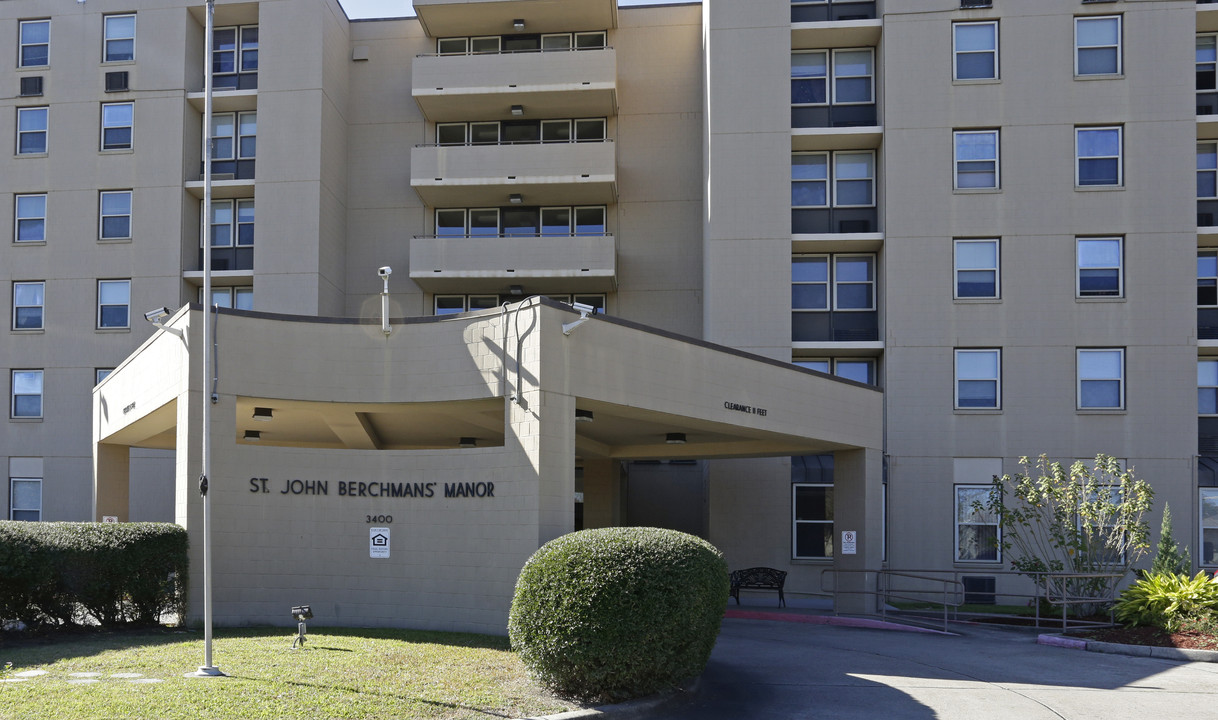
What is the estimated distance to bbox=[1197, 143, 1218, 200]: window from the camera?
3008cm

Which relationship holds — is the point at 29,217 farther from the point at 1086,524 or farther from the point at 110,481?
the point at 1086,524

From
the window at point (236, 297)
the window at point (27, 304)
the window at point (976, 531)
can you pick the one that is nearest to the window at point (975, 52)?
the window at point (976, 531)

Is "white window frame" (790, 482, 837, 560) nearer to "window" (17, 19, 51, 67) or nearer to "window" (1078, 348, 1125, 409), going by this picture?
"window" (1078, 348, 1125, 409)

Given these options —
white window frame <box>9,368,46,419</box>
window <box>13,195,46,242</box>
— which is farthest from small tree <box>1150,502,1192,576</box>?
window <box>13,195,46,242</box>

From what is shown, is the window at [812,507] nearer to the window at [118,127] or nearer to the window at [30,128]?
the window at [118,127]

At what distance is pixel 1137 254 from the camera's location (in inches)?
1128

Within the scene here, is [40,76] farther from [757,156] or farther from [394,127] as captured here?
[757,156]

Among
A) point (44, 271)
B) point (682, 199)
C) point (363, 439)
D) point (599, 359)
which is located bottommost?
point (363, 439)

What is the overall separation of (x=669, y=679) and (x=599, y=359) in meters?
5.99

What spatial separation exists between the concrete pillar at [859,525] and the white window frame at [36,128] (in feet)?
83.2

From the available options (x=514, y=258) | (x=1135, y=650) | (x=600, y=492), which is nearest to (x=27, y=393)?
(x=514, y=258)

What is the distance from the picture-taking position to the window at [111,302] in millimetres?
32219

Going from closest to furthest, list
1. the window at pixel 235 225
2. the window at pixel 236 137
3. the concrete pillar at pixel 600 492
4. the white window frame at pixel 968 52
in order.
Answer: the concrete pillar at pixel 600 492 → the white window frame at pixel 968 52 → the window at pixel 235 225 → the window at pixel 236 137

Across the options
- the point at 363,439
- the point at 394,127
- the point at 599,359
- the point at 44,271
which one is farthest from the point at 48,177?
the point at 599,359
